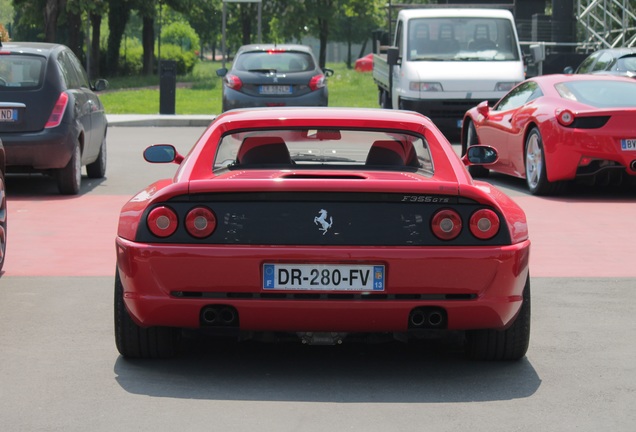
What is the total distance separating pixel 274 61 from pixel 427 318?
18.7 metres

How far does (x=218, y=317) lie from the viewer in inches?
235

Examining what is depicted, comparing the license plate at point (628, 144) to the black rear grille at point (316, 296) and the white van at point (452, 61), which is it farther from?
the black rear grille at point (316, 296)

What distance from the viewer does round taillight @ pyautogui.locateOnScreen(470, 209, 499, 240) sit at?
19.5 ft

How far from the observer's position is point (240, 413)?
545 centimetres

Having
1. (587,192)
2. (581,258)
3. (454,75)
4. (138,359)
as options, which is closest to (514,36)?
(454,75)

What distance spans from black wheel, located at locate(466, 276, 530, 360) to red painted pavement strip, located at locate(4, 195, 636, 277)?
9.72ft

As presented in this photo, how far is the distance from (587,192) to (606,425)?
9.95 metres

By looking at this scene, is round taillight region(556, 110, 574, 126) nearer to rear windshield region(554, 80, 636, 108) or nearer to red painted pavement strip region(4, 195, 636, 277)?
rear windshield region(554, 80, 636, 108)

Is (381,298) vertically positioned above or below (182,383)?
above

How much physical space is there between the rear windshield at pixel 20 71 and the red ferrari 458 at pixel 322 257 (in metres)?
8.33

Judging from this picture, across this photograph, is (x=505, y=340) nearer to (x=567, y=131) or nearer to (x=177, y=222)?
(x=177, y=222)

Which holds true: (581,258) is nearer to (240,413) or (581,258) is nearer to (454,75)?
(240,413)

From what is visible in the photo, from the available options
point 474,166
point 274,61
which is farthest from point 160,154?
point 274,61

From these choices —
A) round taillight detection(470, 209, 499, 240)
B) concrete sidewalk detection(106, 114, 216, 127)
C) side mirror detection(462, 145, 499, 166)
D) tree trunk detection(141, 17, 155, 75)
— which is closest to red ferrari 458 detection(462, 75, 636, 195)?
side mirror detection(462, 145, 499, 166)
